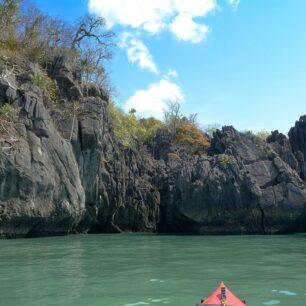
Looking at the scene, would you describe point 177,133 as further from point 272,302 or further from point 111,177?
point 272,302

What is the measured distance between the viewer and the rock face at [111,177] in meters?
22.1

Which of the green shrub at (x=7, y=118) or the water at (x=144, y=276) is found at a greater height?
the green shrub at (x=7, y=118)

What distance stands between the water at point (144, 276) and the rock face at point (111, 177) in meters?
5.71

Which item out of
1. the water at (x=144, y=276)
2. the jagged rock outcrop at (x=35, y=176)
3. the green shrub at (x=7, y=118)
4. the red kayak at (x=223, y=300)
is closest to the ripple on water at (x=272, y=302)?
the water at (x=144, y=276)

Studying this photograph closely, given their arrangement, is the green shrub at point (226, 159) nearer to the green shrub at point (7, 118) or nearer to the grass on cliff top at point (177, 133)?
the grass on cliff top at point (177, 133)

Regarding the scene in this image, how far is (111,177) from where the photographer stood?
29.6 m

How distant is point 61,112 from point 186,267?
15.6 meters

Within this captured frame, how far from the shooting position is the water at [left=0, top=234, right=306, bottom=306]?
853 centimetres

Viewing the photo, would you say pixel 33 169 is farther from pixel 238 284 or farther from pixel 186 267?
pixel 238 284

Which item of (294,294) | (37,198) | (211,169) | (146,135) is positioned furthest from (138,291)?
(146,135)

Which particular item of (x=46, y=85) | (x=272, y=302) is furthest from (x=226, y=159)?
(x=272, y=302)

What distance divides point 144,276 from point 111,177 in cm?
1891

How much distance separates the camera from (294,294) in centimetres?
894

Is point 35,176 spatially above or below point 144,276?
above
